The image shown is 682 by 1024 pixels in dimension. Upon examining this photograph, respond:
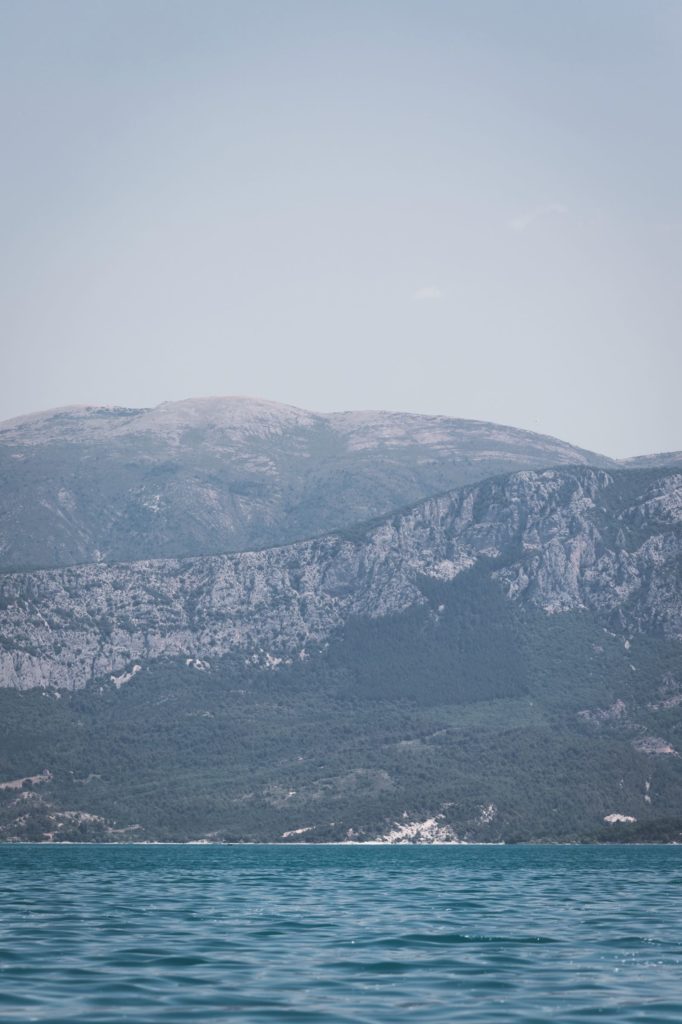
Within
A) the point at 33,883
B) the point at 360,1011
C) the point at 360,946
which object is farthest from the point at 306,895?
the point at 360,1011

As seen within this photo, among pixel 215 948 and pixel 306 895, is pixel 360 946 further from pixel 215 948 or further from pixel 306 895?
pixel 306 895

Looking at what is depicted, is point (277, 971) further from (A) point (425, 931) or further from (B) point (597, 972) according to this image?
(A) point (425, 931)

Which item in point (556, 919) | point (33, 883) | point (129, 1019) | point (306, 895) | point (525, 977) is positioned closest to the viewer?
point (129, 1019)

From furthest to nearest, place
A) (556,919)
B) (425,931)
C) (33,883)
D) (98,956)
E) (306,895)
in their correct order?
(33,883)
(306,895)
(556,919)
(425,931)
(98,956)

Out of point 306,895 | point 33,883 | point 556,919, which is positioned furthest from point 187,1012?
point 33,883

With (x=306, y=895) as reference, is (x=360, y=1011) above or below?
above

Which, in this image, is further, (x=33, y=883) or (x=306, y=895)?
(x=33, y=883)
